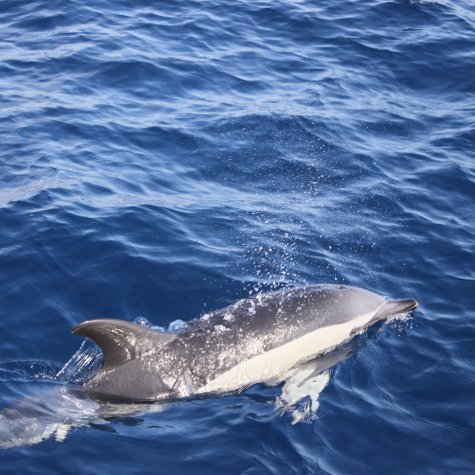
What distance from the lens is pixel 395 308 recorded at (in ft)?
32.6

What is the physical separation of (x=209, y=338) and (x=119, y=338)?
A: 109 cm

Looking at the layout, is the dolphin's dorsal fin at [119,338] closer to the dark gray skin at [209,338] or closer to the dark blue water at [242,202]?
the dark gray skin at [209,338]

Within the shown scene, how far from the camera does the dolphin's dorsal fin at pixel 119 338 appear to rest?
7980 millimetres

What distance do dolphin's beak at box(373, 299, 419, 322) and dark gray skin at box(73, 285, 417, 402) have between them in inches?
0.5

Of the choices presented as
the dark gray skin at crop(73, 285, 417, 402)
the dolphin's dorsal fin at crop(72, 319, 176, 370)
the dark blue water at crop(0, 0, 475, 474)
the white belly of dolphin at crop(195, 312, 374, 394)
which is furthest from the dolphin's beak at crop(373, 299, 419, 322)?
the dolphin's dorsal fin at crop(72, 319, 176, 370)

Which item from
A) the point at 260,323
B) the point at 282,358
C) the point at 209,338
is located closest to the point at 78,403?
the point at 209,338

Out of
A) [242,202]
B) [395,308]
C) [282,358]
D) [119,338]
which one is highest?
[119,338]

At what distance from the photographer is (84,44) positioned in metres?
17.7

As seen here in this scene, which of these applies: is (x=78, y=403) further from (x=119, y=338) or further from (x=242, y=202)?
(x=242, y=202)

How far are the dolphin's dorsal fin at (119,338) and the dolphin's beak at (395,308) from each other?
287cm

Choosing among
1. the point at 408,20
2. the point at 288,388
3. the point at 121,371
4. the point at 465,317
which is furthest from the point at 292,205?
the point at 408,20

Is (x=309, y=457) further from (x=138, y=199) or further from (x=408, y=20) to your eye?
(x=408, y=20)

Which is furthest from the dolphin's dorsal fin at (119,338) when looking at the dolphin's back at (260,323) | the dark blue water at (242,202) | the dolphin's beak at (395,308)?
the dolphin's beak at (395,308)

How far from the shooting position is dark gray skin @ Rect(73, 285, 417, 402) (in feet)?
27.0
